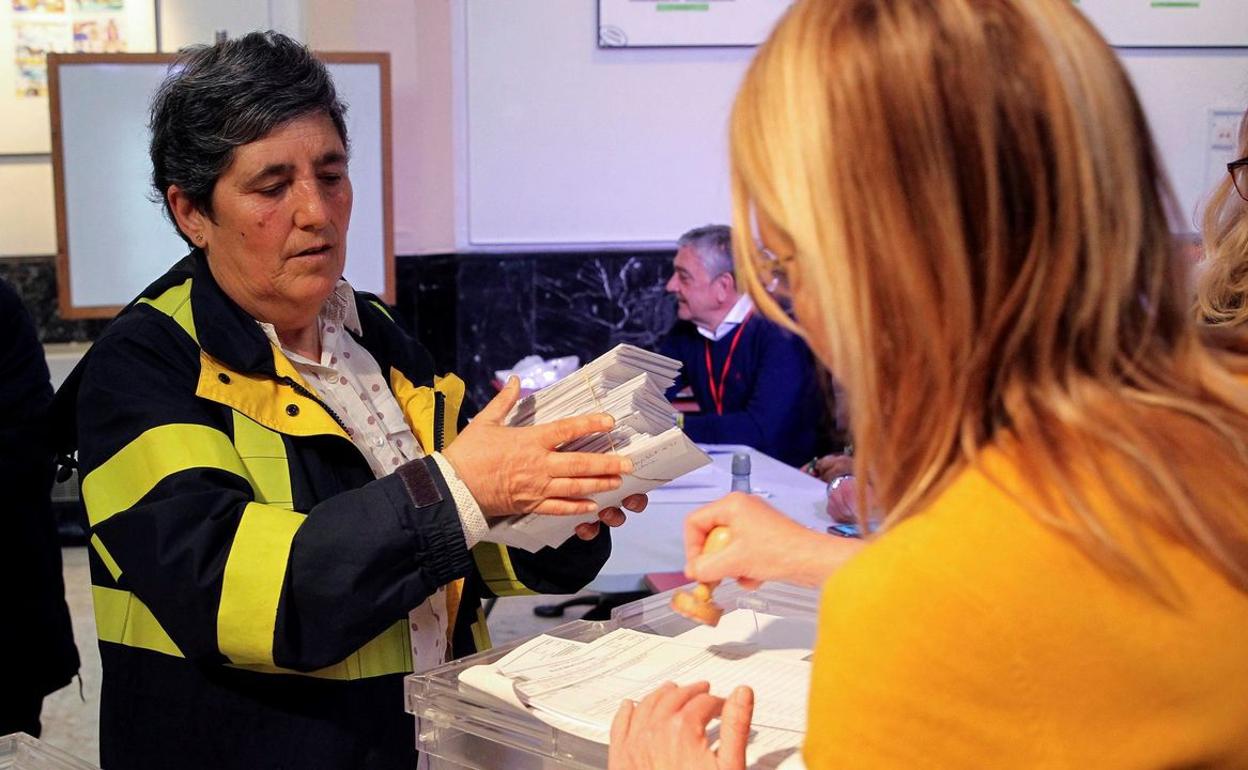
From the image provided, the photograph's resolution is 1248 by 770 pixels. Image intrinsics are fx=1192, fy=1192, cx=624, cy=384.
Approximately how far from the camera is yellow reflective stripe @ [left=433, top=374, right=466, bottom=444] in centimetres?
188

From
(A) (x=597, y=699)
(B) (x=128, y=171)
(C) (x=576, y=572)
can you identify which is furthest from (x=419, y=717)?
(B) (x=128, y=171)

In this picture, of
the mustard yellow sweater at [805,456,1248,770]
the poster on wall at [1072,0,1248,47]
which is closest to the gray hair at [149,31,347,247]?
the mustard yellow sweater at [805,456,1248,770]

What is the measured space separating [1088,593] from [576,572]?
1165 millimetres

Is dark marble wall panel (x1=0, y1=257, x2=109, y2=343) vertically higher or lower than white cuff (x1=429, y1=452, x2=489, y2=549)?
lower

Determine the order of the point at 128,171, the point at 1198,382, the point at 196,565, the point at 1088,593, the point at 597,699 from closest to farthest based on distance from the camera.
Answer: the point at 1088,593 < the point at 1198,382 < the point at 597,699 < the point at 196,565 < the point at 128,171

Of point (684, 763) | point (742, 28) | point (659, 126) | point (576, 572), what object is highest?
point (742, 28)

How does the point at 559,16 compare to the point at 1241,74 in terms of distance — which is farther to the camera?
the point at 1241,74

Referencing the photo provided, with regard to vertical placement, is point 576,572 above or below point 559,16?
below

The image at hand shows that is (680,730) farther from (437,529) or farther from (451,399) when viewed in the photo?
(451,399)

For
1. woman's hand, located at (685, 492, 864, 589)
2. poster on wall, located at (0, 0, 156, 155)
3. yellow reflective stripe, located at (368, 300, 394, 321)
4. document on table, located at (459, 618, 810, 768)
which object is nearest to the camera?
document on table, located at (459, 618, 810, 768)

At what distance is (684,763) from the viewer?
0.99 m

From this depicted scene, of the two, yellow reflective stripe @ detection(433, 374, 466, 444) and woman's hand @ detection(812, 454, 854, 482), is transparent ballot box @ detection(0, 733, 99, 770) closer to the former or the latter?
yellow reflective stripe @ detection(433, 374, 466, 444)

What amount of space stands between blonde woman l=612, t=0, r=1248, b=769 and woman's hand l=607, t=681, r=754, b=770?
0.22 meters

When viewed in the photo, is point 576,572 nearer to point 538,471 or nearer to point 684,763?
point 538,471
